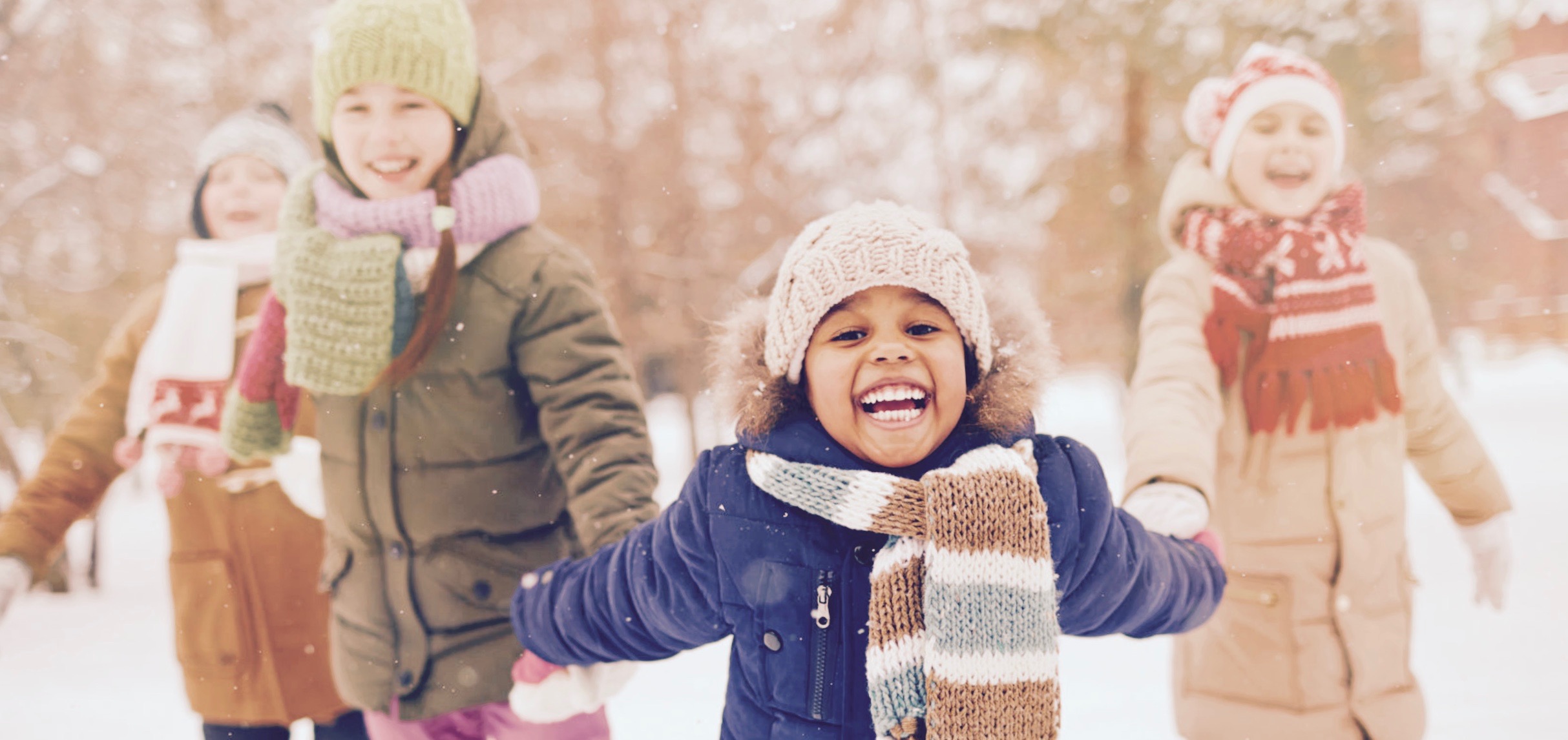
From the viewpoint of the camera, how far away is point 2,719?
349 cm

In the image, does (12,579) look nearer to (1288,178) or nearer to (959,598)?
(959,598)

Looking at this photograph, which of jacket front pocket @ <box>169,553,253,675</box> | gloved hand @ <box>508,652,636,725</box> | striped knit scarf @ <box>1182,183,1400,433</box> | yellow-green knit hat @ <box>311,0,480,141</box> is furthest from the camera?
jacket front pocket @ <box>169,553,253,675</box>

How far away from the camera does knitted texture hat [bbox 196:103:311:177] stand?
2676 millimetres

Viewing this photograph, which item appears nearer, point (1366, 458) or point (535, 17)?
point (1366, 458)

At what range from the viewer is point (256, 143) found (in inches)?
105

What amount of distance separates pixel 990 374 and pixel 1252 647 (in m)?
1.27

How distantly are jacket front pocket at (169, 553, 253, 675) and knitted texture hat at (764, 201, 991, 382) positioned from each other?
6.58 ft

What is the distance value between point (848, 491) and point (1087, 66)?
4715 mm

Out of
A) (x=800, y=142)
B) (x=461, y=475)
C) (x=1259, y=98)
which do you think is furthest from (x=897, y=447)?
(x=800, y=142)

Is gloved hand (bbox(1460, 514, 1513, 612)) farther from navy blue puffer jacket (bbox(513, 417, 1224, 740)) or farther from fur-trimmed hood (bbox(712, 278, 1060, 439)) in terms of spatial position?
fur-trimmed hood (bbox(712, 278, 1060, 439))

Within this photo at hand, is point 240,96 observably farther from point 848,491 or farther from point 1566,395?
point 1566,395

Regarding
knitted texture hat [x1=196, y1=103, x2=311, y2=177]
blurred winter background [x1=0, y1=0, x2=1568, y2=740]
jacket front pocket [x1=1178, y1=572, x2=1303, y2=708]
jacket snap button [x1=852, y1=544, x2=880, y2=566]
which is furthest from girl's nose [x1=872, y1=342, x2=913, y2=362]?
blurred winter background [x1=0, y1=0, x2=1568, y2=740]

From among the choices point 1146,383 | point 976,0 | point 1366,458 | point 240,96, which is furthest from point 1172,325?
point 240,96

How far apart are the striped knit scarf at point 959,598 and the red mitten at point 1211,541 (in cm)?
49
